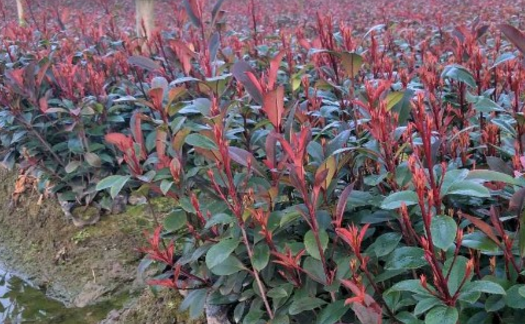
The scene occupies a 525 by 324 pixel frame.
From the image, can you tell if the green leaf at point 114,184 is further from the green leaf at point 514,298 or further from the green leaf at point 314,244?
the green leaf at point 514,298

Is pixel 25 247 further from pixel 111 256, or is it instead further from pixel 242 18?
pixel 242 18

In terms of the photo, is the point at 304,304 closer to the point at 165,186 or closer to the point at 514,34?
the point at 165,186

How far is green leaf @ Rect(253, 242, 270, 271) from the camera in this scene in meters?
1.67

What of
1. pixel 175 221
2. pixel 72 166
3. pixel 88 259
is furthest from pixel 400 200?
pixel 72 166

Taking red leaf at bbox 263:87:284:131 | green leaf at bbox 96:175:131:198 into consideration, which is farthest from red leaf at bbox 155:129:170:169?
red leaf at bbox 263:87:284:131

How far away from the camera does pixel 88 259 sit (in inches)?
123

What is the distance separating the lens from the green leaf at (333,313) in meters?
1.55

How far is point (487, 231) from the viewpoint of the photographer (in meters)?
1.35

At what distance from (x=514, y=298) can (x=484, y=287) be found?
0.35 feet

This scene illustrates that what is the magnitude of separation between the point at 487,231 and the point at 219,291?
3.29ft

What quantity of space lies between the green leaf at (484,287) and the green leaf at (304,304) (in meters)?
0.44

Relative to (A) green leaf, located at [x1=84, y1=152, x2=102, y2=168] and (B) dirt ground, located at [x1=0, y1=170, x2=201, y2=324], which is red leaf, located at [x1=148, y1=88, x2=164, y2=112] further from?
(A) green leaf, located at [x1=84, y1=152, x2=102, y2=168]

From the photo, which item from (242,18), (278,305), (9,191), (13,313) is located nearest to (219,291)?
(278,305)

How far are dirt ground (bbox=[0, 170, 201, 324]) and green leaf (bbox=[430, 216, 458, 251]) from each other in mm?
1329
